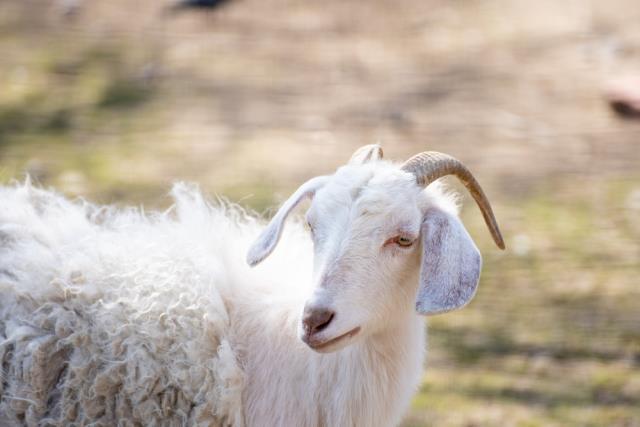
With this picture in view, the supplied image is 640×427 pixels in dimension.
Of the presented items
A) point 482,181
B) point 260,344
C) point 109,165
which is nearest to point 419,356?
point 260,344

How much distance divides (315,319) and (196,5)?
7.03 m

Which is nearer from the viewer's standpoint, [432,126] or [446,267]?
[446,267]

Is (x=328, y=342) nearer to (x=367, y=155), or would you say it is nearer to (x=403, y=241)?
(x=403, y=241)

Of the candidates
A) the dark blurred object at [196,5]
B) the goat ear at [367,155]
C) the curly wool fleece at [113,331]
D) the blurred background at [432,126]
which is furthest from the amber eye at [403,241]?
the dark blurred object at [196,5]

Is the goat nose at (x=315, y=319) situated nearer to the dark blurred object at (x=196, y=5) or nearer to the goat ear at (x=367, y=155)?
the goat ear at (x=367, y=155)

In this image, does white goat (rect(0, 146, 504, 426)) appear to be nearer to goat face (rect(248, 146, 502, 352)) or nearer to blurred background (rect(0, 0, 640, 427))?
goat face (rect(248, 146, 502, 352))

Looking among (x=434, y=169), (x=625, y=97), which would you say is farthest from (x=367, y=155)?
(x=625, y=97)

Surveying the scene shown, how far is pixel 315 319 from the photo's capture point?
284 centimetres

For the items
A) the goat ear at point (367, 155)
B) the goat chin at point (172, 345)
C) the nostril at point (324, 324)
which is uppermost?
the goat ear at point (367, 155)

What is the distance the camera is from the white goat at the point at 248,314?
3.02 metres

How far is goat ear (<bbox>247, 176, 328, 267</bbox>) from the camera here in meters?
3.19

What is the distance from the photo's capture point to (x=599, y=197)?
6.51 metres

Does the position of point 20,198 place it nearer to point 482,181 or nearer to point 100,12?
point 482,181

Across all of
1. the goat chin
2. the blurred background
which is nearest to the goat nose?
the goat chin
